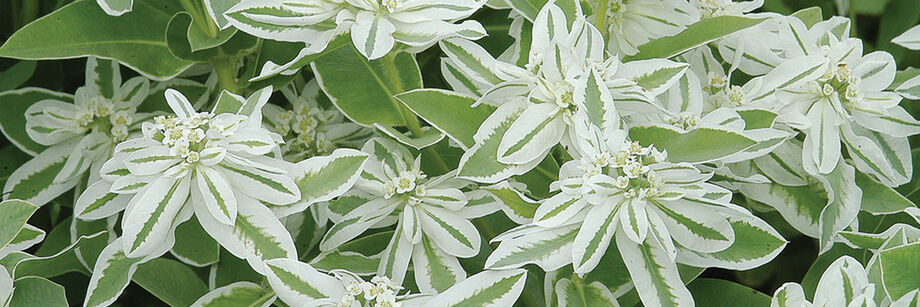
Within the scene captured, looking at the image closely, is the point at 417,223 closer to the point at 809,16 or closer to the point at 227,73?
the point at 227,73

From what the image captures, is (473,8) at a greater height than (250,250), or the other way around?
(473,8)

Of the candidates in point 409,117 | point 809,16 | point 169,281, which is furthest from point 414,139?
point 809,16

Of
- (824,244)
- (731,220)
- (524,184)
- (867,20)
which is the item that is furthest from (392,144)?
(867,20)

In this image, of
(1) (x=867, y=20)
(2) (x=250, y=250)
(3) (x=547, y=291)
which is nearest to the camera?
(2) (x=250, y=250)

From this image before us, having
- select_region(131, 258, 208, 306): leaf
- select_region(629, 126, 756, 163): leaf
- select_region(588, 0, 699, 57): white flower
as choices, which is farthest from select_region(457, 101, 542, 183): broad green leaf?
select_region(131, 258, 208, 306): leaf

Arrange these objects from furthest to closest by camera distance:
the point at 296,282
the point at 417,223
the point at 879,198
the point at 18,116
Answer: the point at 18,116
the point at 879,198
the point at 417,223
the point at 296,282

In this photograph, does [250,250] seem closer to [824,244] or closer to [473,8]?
[473,8]
